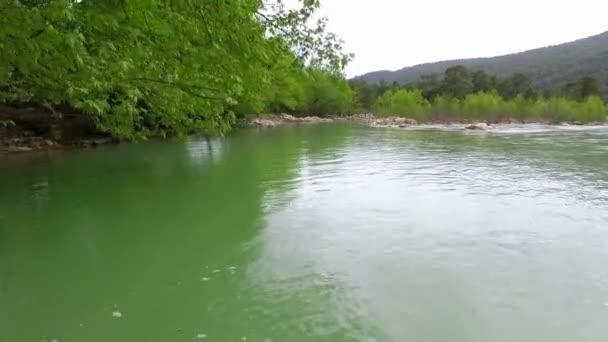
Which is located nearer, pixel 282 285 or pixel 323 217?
pixel 282 285

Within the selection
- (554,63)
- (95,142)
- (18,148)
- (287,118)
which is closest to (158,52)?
(18,148)

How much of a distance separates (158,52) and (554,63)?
4917 inches

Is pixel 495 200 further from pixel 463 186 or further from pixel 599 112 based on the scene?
pixel 599 112

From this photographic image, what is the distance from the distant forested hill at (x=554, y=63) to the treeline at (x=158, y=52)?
94157 mm

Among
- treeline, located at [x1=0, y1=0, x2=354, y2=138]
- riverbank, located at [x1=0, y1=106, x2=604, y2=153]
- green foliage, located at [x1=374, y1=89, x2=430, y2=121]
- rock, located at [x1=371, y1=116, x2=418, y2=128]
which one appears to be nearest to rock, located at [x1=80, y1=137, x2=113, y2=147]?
riverbank, located at [x1=0, y1=106, x2=604, y2=153]

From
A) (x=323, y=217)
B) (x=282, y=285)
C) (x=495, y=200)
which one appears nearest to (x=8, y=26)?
(x=282, y=285)

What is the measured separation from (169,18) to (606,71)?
107m

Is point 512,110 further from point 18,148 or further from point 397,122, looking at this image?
point 18,148

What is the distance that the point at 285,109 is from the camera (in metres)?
66.7

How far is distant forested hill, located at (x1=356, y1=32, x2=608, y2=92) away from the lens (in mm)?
97750

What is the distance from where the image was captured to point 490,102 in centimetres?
5991

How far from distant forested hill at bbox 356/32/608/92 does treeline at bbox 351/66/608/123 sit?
1694cm

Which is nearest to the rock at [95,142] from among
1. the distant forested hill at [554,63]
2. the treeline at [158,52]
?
the treeline at [158,52]

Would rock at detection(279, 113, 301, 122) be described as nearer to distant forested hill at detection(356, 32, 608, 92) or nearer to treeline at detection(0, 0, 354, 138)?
treeline at detection(0, 0, 354, 138)
